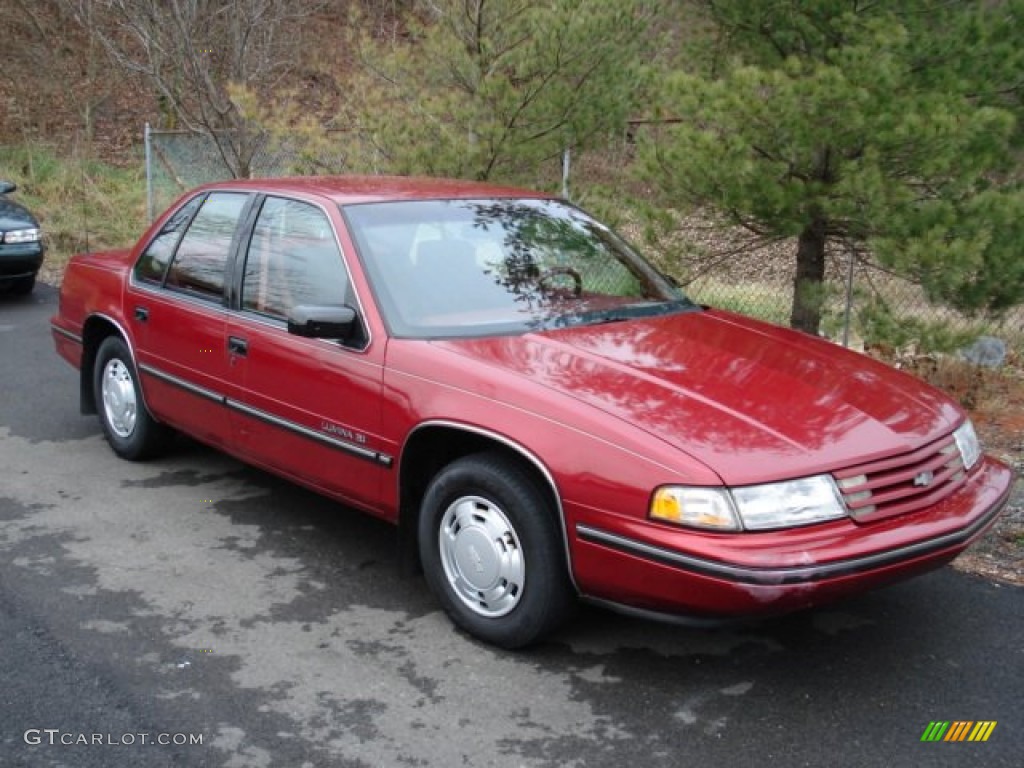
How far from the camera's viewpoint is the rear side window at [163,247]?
18.2ft

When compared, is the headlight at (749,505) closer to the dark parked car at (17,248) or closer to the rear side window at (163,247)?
the rear side window at (163,247)

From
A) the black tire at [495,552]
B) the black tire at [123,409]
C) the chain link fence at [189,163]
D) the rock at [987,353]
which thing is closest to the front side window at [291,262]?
the black tire at [495,552]

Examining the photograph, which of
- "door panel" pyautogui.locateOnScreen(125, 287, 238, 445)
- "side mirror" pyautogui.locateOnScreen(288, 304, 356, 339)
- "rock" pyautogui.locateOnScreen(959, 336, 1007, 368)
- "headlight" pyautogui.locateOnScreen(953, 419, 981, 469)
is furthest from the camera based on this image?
"rock" pyautogui.locateOnScreen(959, 336, 1007, 368)

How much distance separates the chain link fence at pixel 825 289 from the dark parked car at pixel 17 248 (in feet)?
9.11

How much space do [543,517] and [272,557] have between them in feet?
5.33

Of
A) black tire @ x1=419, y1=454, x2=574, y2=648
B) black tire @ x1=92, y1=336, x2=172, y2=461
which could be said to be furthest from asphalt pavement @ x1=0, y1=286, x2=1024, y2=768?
black tire @ x1=92, y1=336, x2=172, y2=461

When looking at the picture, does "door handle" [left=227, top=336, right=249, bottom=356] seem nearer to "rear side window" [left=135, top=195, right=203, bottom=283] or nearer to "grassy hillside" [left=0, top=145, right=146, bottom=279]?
"rear side window" [left=135, top=195, right=203, bottom=283]

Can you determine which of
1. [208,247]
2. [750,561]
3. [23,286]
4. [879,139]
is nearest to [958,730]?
[750,561]

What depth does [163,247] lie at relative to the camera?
5.64 meters

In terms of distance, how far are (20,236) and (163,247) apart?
603cm

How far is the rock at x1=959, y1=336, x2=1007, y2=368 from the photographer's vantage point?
6922 mm

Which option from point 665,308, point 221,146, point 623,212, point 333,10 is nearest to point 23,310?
point 221,146

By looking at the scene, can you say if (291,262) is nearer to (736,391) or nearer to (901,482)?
(736,391)

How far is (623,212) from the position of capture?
23.8ft
